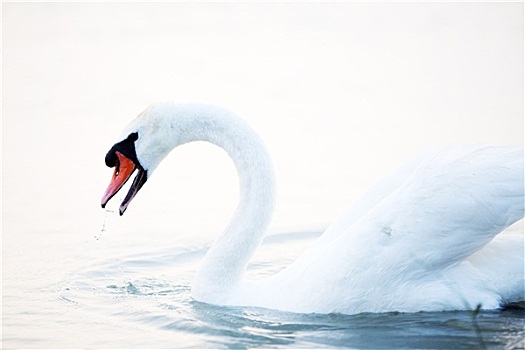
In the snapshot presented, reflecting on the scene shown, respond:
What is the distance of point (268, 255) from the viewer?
33.6ft

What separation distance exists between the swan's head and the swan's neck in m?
0.13

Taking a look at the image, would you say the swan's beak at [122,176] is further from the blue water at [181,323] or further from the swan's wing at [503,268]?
the swan's wing at [503,268]

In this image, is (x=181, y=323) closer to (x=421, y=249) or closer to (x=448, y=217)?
(x=421, y=249)

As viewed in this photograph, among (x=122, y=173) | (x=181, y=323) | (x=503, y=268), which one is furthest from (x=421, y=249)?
(x=122, y=173)

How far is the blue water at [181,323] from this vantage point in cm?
732

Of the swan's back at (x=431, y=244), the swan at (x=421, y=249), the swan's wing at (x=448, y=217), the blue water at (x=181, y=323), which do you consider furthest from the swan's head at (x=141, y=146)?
the swan's wing at (x=448, y=217)

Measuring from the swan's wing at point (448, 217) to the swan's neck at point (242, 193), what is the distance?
0.94m

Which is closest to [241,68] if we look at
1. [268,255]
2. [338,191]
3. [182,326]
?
[338,191]

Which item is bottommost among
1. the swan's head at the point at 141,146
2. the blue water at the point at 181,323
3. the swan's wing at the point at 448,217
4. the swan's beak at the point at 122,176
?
the blue water at the point at 181,323

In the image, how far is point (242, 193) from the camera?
8.48 m

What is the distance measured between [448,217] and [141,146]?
2298 mm

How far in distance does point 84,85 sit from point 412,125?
180 inches

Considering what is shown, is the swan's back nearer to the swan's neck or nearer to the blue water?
the blue water

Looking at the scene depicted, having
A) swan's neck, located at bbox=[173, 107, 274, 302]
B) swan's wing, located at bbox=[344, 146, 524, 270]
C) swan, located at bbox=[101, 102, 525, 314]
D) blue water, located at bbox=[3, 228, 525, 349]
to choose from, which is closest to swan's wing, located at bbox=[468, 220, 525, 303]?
swan, located at bbox=[101, 102, 525, 314]
